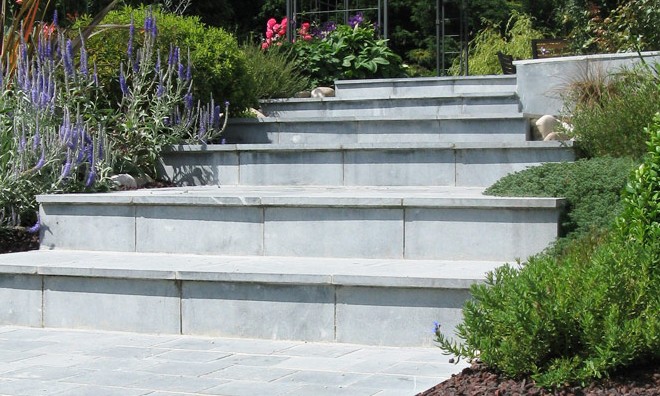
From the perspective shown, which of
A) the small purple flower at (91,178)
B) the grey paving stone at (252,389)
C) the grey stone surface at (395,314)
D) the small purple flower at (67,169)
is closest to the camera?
the grey paving stone at (252,389)

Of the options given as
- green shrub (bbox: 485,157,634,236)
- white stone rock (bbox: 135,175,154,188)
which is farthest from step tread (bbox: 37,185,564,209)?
white stone rock (bbox: 135,175,154,188)

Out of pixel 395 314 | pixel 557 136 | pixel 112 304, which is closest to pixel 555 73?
pixel 557 136

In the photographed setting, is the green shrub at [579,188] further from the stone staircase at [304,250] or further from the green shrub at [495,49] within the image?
the green shrub at [495,49]

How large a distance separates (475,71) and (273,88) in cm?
733

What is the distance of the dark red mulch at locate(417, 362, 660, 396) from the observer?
3227mm

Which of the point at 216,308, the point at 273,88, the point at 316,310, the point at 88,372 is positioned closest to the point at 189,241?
the point at 216,308

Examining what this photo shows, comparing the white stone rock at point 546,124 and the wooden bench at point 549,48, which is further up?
the wooden bench at point 549,48

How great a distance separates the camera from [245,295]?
471cm

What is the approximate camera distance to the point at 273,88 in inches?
390

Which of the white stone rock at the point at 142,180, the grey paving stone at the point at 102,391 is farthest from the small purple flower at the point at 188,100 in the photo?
the grey paving stone at the point at 102,391

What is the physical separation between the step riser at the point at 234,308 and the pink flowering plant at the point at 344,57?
6.40 meters

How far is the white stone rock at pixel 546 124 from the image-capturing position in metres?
7.35

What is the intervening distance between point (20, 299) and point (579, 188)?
9.65 ft

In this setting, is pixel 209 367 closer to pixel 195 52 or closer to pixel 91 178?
pixel 91 178
